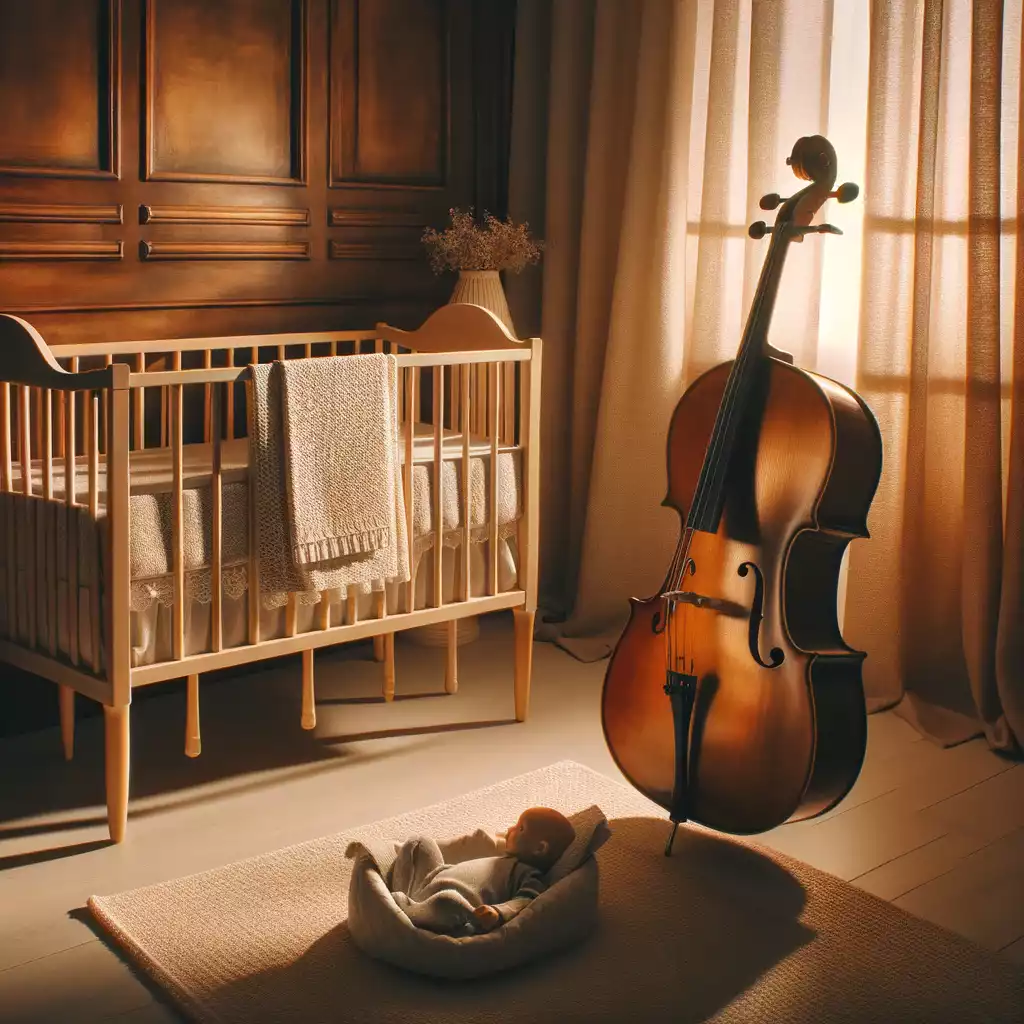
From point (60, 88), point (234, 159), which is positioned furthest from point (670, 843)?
point (60, 88)

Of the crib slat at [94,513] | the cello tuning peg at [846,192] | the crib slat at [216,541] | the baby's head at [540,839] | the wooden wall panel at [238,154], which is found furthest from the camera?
the wooden wall panel at [238,154]

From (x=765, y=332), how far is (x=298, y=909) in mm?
1158

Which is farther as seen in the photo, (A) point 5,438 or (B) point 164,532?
(A) point 5,438

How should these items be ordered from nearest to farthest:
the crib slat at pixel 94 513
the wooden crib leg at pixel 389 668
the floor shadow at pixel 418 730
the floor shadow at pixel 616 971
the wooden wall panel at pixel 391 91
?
the floor shadow at pixel 616 971 → the crib slat at pixel 94 513 → the floor shadow at pixel 418 730 → the wooden crib leg at pixel 389 668 → the wooden wall panel at pixel 391 91

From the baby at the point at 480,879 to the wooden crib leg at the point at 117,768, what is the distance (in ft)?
1.90

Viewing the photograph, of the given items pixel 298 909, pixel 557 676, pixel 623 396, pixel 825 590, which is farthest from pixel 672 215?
pixel 298 909

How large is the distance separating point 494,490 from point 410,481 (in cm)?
22

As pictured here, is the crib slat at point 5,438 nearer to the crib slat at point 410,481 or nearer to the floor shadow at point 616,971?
the crib slat at point 410,481

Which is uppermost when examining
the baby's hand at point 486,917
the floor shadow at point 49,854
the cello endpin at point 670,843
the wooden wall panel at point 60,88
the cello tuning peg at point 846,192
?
the wooden wall panel at point 60,88

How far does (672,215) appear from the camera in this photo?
3201 millimetres

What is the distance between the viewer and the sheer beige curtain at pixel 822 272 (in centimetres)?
272

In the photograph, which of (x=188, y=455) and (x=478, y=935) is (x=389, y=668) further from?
(x=478, y=935)

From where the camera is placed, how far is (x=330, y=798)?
2.48 metres

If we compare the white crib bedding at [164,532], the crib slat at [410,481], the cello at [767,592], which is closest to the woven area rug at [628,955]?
the cello at [767,592]
